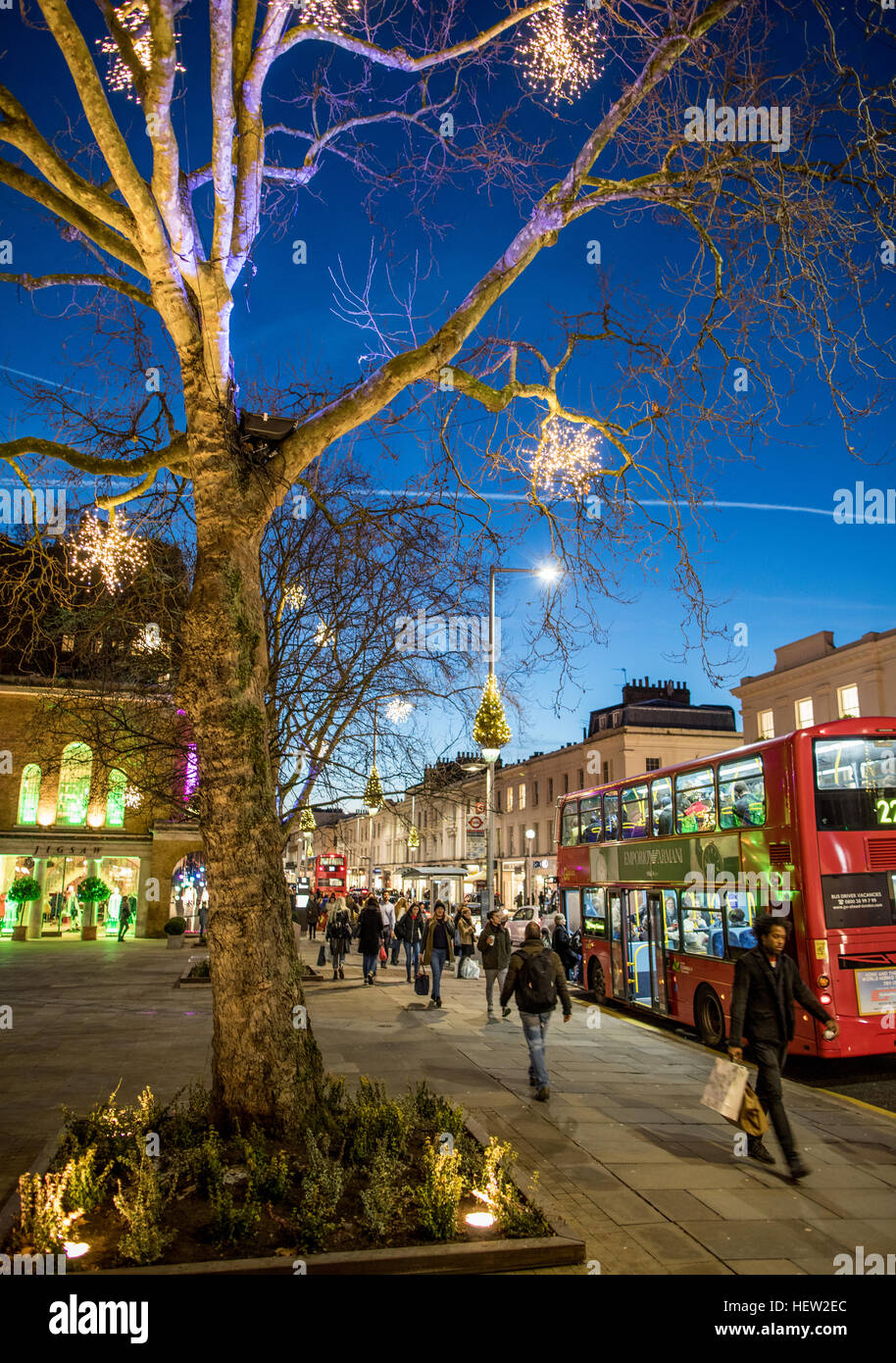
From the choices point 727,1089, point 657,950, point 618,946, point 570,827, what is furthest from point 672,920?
point 727,1089

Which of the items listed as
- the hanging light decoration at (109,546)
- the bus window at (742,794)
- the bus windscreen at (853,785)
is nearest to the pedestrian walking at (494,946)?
the bus window at (742,794)

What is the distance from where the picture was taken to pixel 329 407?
7.03 m

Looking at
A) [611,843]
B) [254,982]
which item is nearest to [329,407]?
[254,982]

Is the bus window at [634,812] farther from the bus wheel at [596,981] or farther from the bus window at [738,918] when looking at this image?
the bus wheel at [596,981]

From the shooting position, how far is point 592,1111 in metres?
8.62

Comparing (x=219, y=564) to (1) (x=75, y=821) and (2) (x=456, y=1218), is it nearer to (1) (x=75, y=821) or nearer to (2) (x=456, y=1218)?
(2) (x=456, y=1218)

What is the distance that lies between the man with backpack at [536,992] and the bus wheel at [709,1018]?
4.34 meters

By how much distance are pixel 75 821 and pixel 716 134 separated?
36.1 meters

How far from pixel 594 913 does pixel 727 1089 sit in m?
11.9

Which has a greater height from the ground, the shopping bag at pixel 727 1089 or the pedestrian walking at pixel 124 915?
the shopping bag at pixel 727 1089

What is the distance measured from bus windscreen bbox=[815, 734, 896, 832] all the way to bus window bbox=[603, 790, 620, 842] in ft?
20.7

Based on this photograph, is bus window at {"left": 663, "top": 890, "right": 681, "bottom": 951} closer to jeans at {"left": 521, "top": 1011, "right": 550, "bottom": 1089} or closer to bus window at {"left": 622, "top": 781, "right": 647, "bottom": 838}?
bus window at {"left": 622, "top": 781, "right": 647, "bottom": 838}

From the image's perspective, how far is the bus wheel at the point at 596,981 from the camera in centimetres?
1817

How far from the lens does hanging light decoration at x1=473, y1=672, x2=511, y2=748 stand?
17.0m
